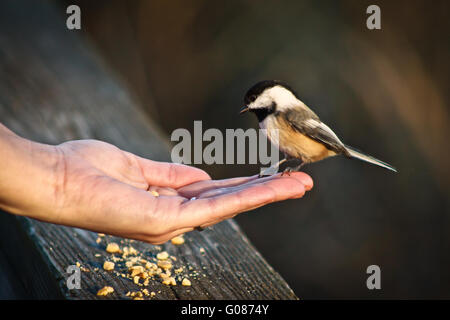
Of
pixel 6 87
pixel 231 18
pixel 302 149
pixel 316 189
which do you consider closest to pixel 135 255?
pixel 302 149

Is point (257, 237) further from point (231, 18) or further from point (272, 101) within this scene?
point (272, 101)

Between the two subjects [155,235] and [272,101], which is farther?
[272,101]

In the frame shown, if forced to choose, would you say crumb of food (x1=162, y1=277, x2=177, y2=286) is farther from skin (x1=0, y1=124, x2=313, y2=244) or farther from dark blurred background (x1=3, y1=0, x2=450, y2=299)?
dark blurred background (x1=3, y1=0, x2=450, y2=299)

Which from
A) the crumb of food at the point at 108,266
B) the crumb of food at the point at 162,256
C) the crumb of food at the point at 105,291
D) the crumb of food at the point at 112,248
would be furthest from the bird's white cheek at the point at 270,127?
the crumb of food at the point at 105,291

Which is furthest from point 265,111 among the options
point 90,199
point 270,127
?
point 90,199

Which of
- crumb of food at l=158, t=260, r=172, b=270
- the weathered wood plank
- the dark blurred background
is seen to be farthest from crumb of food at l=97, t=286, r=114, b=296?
the dark blurred background
